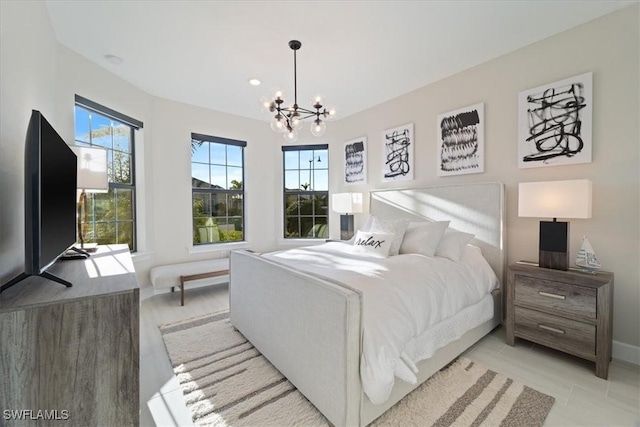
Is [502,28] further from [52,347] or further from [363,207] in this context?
[52,347]

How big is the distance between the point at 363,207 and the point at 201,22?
3.00 meters

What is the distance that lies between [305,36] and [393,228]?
2016mm

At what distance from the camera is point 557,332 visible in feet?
6.73

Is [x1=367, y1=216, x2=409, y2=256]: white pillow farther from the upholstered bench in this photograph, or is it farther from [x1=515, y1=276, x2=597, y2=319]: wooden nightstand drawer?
the upholstered bench

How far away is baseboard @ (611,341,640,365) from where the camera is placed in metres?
2.03

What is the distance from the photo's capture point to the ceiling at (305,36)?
2039mm

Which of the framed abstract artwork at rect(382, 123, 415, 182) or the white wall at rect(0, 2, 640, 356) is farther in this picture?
the framed abstract artwork at rect(382, 123, 415, 182)

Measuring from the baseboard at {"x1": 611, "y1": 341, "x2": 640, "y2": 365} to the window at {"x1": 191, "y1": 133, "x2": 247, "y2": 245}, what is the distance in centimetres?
456

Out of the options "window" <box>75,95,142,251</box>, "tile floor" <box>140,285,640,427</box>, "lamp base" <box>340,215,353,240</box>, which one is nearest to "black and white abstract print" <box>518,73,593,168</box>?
"tile floor" <box>140,285,640,427</box>

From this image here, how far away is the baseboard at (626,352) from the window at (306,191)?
3581 mm

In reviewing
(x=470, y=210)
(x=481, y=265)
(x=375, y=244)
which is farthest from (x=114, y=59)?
(x=481, y=265)

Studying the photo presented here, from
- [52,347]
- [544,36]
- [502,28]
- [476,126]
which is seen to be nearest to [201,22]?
[52,347]

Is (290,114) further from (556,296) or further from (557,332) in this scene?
(557,332)

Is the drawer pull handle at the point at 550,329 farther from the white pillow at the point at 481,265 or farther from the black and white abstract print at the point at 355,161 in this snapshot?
the black and white abstract print at the point at 355,161
